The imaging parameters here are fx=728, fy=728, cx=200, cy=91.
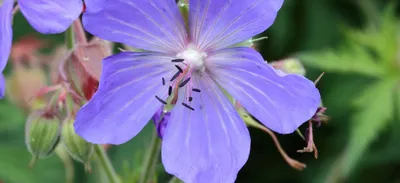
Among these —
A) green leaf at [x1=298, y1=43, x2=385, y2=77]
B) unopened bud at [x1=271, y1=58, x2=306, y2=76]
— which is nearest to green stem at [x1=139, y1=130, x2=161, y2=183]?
unopened bud at [x1=271, y1=58, x2=306, y2=76]

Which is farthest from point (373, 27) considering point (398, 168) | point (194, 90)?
point (194, 90)

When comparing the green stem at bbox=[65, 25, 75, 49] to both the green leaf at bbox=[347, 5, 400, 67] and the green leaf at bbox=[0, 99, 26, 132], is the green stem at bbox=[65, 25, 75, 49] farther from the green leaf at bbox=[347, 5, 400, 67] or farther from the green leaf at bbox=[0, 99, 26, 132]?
the green leaf at bbox=[347, 5, 400, 67]

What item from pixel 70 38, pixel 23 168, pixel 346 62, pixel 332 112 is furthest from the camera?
pixel 332 112

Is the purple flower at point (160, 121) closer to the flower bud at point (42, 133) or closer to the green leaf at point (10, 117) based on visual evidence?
the flower bud at point (42, 133)

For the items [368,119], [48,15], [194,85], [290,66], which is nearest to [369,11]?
[368,119]

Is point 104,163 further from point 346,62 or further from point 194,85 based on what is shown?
point 346,62

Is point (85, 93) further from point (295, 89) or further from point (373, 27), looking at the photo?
point (373, 27)

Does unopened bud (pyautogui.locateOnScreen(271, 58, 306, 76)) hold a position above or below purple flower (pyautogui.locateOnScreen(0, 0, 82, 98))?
below

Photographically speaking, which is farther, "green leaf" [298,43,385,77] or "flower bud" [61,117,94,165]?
"green leaf" [298,43,385,77]

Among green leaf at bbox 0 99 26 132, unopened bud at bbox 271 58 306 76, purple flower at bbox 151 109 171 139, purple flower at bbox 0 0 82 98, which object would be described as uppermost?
purple flower at bbox 0 0 82 98
